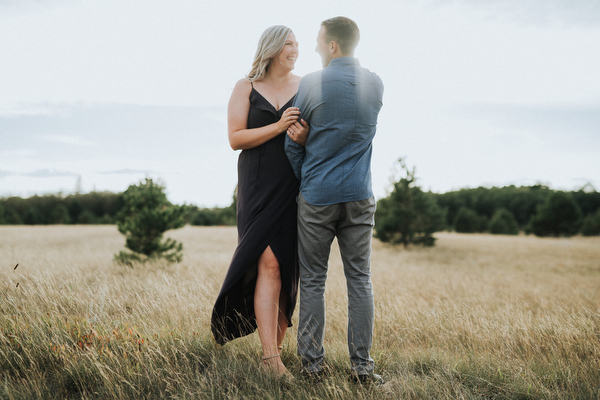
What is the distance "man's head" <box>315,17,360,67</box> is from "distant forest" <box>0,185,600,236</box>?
39.3 m

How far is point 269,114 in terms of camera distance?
260cm

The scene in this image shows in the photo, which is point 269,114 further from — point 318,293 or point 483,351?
point 483,351

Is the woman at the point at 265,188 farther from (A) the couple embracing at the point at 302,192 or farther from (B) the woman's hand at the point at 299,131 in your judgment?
(B) the woman's hand at the point at 299,131

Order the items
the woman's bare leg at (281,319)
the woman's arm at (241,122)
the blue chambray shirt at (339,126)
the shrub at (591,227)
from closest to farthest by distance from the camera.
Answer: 1. the blue chambray shirt at (339,126)
2. the woman's arm at (241,122)
3. the woman's bare leg at (281,319)
4. the shrub at (591,227)

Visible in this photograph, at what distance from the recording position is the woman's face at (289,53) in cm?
260

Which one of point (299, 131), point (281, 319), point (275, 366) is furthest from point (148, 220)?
point (299, 131)

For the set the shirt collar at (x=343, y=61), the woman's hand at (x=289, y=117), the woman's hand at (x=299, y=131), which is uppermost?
the shirt collar at (x=343, y=61)

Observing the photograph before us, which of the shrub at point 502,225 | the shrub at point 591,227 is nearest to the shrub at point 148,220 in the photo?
the shrub at point 502,225

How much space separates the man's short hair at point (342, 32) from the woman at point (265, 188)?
38 cm

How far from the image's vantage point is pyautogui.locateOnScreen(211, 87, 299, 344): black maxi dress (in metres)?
2.60

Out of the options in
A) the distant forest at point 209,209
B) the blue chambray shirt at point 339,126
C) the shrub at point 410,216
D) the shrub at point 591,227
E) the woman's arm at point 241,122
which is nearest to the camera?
the blue chambray shirt at point 339,126

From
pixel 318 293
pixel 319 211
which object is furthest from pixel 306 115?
pixel 318 293

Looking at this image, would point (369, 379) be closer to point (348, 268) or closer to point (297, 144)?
point (348, 268)

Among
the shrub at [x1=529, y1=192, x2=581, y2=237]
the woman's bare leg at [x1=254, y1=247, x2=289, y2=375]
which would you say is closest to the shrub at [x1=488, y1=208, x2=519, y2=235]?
the shrub at [x1=529, y1=192, x2=581, y2=237]
